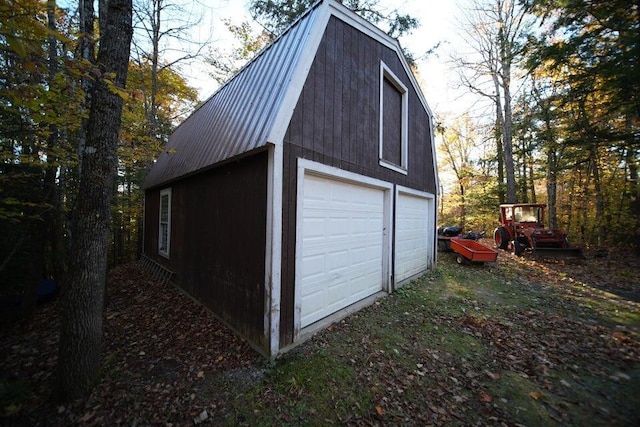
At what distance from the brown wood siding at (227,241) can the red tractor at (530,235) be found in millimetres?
10027

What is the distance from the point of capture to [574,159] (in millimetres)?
11812

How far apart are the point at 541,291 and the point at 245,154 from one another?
24.2ft

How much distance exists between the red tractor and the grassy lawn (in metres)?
3.86

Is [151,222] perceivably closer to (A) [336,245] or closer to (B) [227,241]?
(B) [227,241]

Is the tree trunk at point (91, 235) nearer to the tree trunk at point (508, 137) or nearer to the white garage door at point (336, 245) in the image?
the white garage door at point (336, 245)

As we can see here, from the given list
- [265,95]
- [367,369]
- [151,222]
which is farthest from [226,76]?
[367,369]

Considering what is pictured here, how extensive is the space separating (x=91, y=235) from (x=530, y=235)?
1209 cm

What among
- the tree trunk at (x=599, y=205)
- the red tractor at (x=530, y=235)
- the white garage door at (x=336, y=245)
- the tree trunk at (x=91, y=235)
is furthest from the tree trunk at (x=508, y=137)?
the tree trunk at (x=91, y=235)

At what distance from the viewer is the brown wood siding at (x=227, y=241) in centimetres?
356

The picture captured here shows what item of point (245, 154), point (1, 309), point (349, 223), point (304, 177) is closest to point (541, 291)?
point (349, 223)

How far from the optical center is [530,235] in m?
9.27

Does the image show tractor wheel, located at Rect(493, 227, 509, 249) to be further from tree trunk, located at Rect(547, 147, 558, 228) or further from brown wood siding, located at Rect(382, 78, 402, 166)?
brown wood siding, located at Rect(382, 78, 402, 166)

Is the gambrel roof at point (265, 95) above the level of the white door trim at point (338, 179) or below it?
above

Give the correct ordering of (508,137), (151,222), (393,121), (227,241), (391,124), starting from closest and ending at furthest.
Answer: (227,241)
(391,124)
(393,121)
(151,222)
(508,137)
